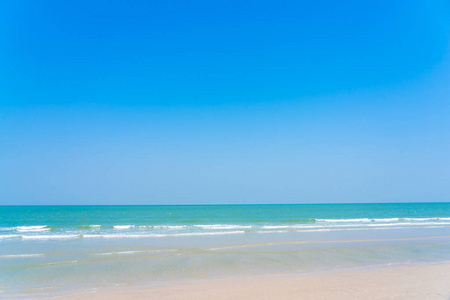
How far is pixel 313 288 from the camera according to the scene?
8.73m

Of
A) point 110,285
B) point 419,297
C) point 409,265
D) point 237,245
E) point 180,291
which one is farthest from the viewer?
point 237,245

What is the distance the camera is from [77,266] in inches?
469

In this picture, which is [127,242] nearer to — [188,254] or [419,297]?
[188,254]

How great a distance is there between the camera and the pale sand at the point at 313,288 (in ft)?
26.6

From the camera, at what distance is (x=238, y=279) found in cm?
995

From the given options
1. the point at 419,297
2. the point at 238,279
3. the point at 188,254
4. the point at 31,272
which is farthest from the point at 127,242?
the point at 419,297

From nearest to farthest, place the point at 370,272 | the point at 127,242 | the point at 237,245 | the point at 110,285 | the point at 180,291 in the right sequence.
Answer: the point at 180,291
the point at 110,285
the point at 370,272
the point at 237,245
the point at 127,242

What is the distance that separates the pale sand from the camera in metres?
8.11

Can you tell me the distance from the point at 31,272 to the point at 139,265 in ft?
12.2

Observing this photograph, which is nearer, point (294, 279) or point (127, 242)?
point (294, 279)

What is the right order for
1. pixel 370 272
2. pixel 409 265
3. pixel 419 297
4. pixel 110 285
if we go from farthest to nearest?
pixel 409 265, pixel 370 272, pixel 110 285, pixel 419 297

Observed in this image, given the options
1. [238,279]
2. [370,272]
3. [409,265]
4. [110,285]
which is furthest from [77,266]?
[409,265]

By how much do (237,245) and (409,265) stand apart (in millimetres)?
8309

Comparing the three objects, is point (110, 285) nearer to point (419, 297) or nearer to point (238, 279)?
point (238, 279)
